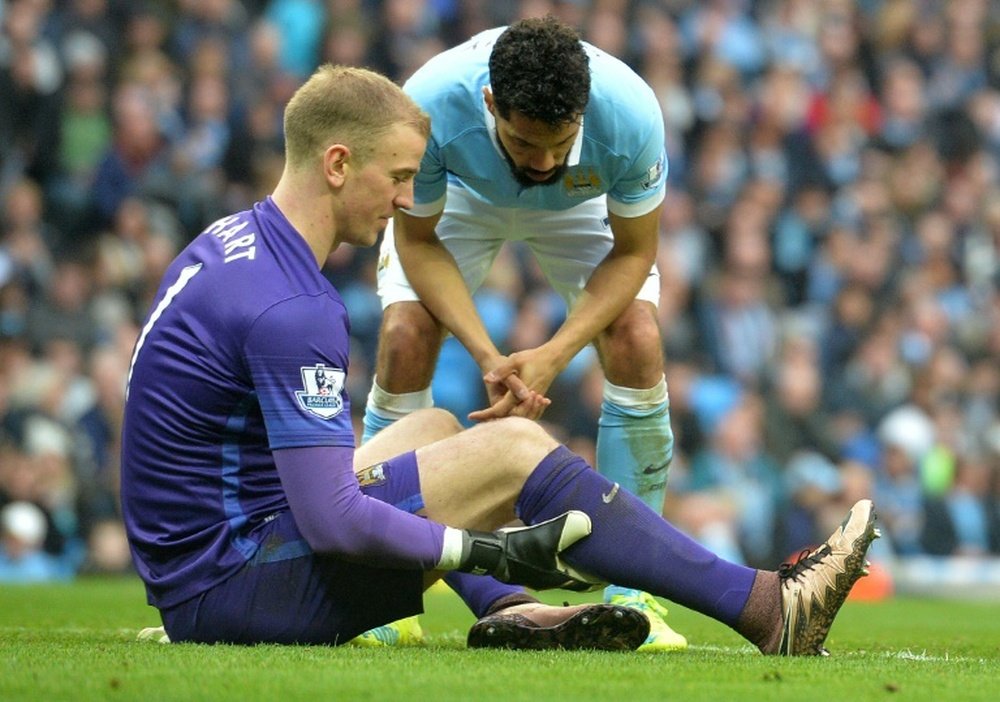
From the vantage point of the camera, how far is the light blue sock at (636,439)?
6.40 metres

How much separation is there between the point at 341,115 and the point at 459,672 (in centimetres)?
162

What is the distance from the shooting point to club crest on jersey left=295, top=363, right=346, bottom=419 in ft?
15.0

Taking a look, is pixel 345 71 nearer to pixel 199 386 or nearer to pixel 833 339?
pixel 199 386

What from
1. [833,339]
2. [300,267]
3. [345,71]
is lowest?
[833,339]

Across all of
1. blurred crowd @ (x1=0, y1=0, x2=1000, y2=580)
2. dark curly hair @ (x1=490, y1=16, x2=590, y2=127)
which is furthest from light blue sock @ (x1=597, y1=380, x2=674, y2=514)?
blurred crowd @ (x1=0, y1=0, x2=1000, y2=580)

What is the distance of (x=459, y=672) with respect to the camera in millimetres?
4383

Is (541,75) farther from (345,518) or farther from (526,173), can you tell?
(345,518)

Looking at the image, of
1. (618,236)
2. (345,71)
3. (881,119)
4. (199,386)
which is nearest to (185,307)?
(199,386)

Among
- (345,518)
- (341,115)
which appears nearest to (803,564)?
(345,518)

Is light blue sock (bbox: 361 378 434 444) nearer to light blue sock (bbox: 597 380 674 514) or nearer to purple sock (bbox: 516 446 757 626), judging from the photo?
light blue sock (bbox: 597 380 674 514)

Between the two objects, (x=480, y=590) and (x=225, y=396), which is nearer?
(x=225, y=396)

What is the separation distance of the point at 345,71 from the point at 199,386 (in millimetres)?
1019

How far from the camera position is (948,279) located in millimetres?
15742

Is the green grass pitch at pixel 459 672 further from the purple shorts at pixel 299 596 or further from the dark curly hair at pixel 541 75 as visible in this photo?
the dark curly hair at pixel 541 75
